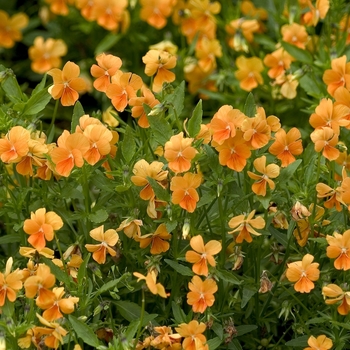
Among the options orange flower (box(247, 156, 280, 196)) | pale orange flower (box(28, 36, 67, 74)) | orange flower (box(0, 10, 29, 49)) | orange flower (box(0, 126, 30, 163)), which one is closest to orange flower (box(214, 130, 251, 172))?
orange flower (box(247, 156, 280, 196))

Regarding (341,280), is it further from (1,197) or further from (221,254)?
(1,197)

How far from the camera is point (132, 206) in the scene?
2.49 m

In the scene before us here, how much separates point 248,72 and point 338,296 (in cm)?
158

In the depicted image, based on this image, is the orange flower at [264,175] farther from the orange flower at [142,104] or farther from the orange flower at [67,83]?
the orange flower at [67,83]

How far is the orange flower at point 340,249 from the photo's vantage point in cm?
232

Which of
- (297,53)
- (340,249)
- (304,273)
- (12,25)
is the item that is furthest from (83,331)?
(12,25)

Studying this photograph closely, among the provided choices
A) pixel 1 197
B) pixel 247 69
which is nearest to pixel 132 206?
pixel 1 197

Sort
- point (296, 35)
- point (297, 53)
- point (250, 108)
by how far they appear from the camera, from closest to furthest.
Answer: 1. point (250, 108)
2. point (297, 53)
3. point (296, 35)

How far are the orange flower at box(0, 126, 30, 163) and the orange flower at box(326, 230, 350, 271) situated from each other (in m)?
0.82

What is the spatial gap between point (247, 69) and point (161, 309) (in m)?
1.44

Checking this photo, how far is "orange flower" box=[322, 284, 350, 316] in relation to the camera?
2.32m

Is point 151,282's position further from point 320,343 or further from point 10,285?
point 320,343

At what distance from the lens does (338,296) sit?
2.35 meters

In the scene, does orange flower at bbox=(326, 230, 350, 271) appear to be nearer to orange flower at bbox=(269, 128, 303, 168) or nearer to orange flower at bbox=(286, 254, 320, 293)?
orange flower at bbox=(286, 254, 320, 293)
